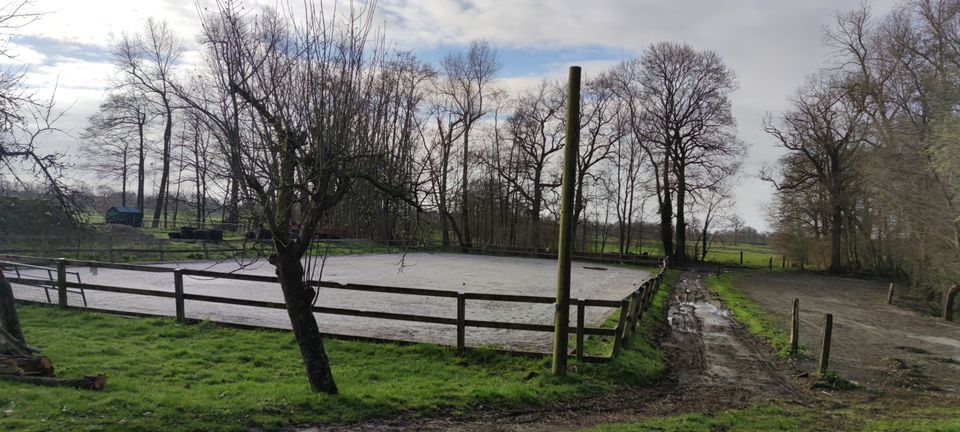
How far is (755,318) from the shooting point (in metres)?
17.5

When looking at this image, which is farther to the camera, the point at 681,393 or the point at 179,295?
the point at 179,295

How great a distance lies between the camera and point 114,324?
1042 cm

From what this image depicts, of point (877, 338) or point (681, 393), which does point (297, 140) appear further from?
point (877, 338)

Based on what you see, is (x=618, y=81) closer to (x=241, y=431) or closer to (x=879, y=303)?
(x=879, y=303)

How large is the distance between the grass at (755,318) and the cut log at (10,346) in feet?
44.0

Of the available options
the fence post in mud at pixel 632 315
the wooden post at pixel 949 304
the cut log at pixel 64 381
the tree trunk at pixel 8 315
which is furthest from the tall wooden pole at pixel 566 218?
the wooden post at pixel 949 304

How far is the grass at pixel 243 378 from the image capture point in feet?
18.9

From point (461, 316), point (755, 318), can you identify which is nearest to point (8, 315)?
point (461, 316)

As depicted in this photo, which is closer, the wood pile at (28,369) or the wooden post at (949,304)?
the wood pile at (28,369)

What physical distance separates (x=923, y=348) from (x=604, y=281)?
1489 centimetres

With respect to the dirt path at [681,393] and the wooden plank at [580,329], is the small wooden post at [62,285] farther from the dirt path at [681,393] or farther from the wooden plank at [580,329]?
the wooden plank at [580,329]

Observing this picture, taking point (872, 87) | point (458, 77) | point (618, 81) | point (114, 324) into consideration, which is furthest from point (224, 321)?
point (618, 81)

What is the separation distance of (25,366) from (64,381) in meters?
0.69

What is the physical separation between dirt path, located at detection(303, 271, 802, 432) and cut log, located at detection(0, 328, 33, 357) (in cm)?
418
